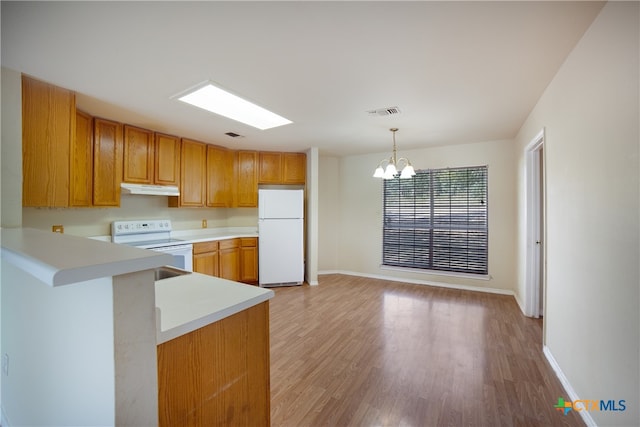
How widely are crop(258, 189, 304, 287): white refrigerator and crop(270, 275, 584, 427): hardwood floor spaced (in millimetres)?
826

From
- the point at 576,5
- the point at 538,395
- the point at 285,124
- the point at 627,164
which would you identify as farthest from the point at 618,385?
the point at 285,124

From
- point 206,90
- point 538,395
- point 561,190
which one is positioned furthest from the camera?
point 206,90

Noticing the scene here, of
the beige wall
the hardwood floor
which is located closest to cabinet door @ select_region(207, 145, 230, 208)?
the beige wall

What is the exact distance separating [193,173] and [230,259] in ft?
4.75

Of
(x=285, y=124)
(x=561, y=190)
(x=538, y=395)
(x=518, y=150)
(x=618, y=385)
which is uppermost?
(x=285, y=124)

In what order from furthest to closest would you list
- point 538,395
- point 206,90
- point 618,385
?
1. point 206,90
2. point 538,395
3. point 618,385

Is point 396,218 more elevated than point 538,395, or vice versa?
point 396,218

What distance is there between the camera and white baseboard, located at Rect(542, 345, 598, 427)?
63.7 inches

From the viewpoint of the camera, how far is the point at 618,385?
4.46 ft

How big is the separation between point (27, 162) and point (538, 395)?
4109 mm

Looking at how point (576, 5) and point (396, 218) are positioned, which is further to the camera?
point (396, 218)

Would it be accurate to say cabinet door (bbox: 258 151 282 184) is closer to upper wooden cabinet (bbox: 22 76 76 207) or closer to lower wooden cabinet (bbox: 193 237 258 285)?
lower wooden cabinet (bbox: 193 237 258 285)

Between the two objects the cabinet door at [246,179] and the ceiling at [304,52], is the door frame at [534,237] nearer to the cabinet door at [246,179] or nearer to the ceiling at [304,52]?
the ceiling at [304,52]

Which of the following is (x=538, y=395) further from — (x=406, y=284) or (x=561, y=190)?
(x=406, y=284)
